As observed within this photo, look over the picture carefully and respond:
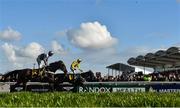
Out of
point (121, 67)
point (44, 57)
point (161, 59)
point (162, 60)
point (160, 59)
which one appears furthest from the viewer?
point (162, 60)

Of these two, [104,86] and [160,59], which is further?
[160,59]

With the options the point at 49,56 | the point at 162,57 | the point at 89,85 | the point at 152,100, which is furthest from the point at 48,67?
the point at 162,57

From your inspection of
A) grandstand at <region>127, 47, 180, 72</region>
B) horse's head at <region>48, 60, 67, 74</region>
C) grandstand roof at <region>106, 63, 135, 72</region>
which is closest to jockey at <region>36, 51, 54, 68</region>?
horse's head at <region>48, 60, 67, 74</region>

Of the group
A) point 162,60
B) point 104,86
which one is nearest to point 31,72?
point 104,86

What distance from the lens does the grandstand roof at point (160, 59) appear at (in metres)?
50.5

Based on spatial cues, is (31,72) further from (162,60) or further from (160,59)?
(162,60)

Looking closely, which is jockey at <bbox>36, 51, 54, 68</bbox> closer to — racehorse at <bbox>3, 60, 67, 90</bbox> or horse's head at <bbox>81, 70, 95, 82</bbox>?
racehorse at <bbox>3, 60, 67, 90</bbox>

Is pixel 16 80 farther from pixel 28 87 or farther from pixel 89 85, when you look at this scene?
pixel 89 85

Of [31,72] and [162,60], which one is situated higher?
[162,60]

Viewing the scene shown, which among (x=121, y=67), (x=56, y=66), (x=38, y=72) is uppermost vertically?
(x=121, y=67)

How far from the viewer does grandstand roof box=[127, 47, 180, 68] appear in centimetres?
5052

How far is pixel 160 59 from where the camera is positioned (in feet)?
195

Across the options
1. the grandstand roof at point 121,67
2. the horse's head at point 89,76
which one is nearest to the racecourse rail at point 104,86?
the horse's head at point 89,76

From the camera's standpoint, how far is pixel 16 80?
29.3 m
